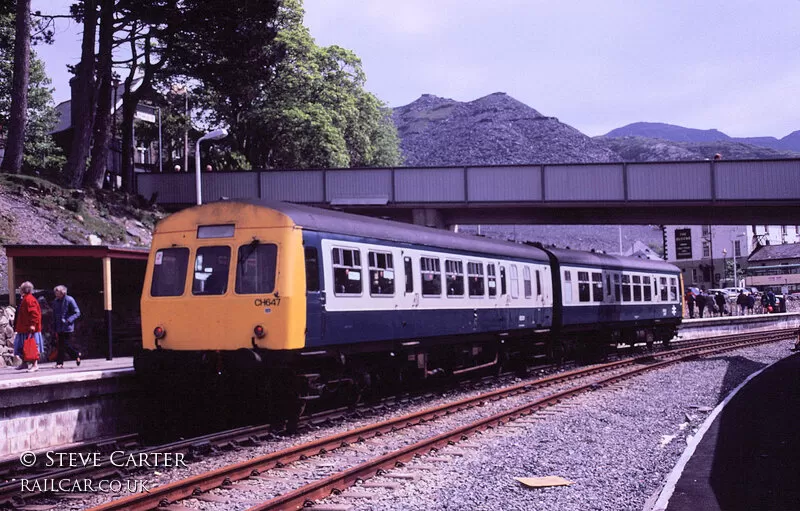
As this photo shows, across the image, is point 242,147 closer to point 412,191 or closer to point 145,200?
point 145,200

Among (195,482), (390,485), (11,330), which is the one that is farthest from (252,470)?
(11,330)

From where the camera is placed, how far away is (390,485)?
27.9 feet

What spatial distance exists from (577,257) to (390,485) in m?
15.4

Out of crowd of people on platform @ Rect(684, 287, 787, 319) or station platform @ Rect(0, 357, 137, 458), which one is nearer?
station platform @ Rect(0, 357, 137, 458)

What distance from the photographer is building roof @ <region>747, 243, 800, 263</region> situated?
88312 millimetres

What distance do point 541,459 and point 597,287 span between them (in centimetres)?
1432

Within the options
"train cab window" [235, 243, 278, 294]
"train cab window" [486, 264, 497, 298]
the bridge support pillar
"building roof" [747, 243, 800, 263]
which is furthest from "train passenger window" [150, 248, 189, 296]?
"building roof" [747, 243, 800, 263]

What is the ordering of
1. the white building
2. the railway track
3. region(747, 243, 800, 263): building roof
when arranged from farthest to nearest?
1. the white building
2. region(747, 243, 800, 263): building roof
3. the railway track

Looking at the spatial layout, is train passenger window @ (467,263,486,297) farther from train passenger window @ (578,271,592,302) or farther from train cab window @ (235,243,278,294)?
train passenger window @ (578,271,592,302)

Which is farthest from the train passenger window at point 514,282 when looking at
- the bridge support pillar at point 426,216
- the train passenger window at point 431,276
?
the bridge support pillar at point 426,216

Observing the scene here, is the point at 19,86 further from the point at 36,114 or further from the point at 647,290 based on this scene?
the point at 36,114

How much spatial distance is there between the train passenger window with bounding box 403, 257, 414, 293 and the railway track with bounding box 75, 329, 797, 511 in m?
2.17

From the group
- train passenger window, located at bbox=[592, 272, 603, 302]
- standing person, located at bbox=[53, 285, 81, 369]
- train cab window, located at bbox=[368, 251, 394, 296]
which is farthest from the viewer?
train passenger window, located at bbox=[592, 272, 603, 302]

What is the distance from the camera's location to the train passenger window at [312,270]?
11.7m
